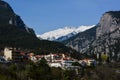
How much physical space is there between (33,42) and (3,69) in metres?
120

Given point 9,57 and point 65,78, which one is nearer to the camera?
point 65,78

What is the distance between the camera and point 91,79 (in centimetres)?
10338

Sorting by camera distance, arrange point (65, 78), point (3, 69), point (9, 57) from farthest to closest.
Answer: point (9, 57) < point (65, 78) < point (3, 69)

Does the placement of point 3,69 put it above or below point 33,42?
below

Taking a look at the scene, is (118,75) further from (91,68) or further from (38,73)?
(38,73)

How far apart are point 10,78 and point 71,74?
3167cm

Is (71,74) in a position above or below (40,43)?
below

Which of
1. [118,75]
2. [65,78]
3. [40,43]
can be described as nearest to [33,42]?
[40,43]

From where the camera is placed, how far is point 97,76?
113 meters

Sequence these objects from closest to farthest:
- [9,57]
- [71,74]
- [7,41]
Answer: [71,74] < [9,57] < [7,41]

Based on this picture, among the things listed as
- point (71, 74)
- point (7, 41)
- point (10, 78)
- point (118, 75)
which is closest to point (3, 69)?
point (10, 78)

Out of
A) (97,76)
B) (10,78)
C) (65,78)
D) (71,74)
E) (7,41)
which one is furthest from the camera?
(7,41)

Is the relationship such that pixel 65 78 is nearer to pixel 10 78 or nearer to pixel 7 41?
pixel 10 78

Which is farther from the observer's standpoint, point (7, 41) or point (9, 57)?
point (7, 41)
